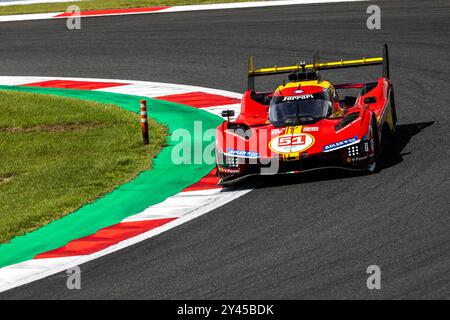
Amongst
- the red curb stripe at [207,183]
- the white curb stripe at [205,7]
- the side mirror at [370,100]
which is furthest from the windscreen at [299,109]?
the white curb stripe at [205,7]

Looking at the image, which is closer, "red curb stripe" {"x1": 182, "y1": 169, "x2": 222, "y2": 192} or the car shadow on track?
the car shadow on track

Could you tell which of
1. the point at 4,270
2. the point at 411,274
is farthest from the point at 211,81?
the point at 411,274

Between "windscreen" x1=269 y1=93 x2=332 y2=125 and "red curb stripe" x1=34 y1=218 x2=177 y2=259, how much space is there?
274cm

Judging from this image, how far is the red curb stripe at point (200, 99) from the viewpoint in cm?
1992

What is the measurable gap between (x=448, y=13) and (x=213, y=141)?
33.7 feet

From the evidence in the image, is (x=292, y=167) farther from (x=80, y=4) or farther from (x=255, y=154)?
(x=80, y=4)

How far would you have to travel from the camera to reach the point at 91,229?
42.4 feet

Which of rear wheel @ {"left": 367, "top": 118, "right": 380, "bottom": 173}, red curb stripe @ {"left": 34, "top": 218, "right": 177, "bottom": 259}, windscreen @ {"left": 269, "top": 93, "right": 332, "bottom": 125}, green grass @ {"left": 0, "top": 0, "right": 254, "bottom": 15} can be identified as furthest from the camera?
green grass @ {"left": 0, "top": 0, "right": 254, "bottom": 15}

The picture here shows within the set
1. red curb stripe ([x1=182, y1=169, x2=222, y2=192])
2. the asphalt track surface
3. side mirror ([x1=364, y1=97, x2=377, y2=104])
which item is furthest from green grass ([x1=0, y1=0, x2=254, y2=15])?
red curb stripe ([x1=182, y1=169, x2=222, y2=192])

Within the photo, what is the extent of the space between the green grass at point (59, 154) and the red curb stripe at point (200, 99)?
126 centimetres

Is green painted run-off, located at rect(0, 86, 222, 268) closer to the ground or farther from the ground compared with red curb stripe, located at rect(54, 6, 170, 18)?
closer to the ground

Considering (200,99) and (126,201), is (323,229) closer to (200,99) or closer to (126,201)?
(126,201)

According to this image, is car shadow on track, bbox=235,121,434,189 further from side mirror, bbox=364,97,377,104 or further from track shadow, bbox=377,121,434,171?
side mirror, bbox=364,97,377,104

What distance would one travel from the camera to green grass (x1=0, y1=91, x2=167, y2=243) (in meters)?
14.0
